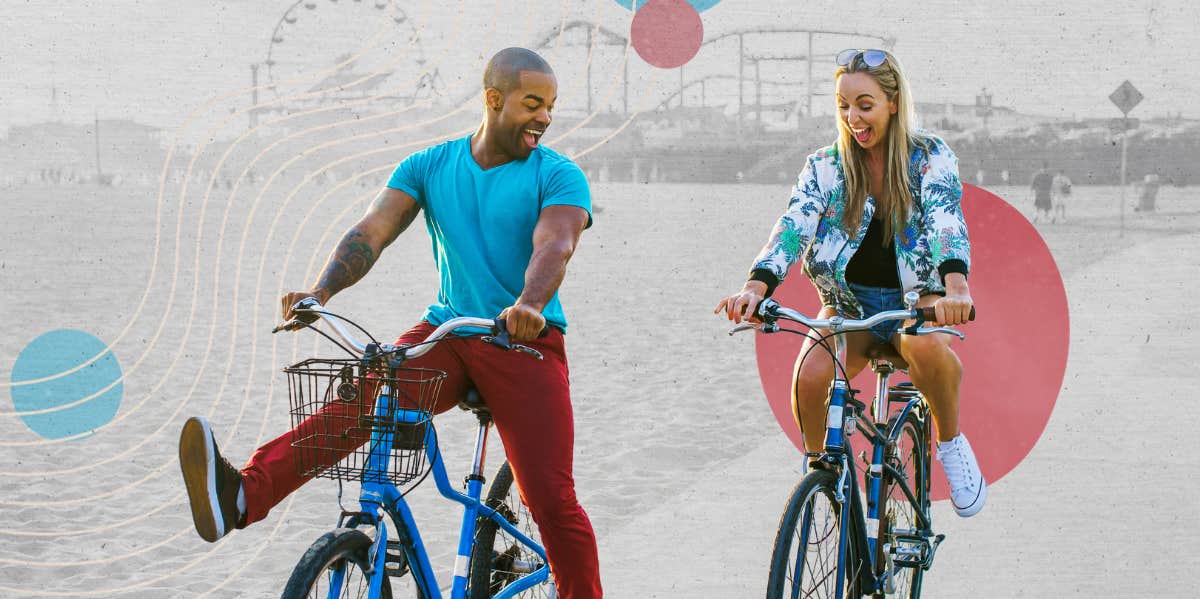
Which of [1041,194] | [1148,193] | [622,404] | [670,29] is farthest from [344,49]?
[1148,193]

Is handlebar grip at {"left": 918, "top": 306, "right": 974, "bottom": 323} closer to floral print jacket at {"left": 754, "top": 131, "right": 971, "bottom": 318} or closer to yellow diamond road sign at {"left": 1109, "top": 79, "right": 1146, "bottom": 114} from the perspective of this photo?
floral print jacket at {"left": 754, "top": 131, "right": 971, "bottom": 318}

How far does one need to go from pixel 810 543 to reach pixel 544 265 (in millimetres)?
969

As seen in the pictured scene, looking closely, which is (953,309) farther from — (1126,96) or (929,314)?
(1126,96)

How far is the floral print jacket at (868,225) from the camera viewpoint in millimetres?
3449

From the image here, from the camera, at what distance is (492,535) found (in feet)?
10.7

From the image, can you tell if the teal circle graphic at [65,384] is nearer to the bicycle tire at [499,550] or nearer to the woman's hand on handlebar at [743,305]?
the bicycle tire at [499,550]

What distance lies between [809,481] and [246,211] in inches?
393

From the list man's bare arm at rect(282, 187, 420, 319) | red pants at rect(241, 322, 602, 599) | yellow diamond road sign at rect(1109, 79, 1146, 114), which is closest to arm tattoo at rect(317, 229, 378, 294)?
man's bare arm at rect(282, 187, 420, 319)

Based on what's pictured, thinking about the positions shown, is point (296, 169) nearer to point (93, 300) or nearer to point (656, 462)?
point (93, 300)

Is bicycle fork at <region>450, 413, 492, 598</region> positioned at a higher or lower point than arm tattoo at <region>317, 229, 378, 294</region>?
lower

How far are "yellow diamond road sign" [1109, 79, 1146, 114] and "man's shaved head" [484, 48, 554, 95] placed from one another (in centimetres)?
728

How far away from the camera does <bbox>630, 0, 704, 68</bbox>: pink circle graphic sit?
882cm

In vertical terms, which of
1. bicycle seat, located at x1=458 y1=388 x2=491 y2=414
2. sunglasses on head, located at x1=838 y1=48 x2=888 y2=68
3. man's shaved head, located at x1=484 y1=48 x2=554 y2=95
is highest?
sunglasses on head, located at x1=838 y1=48 x2=888 y2=68

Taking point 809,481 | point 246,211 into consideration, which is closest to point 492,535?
point 809,481
